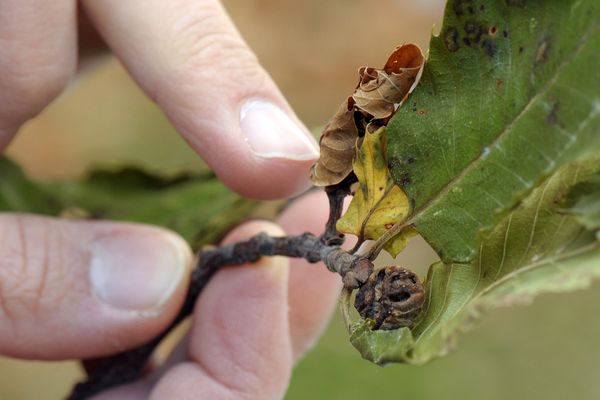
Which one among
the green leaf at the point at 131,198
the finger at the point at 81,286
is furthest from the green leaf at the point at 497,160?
the green leaf at the point at 131,198

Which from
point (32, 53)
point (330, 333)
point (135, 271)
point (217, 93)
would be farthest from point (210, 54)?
point (330, 333)

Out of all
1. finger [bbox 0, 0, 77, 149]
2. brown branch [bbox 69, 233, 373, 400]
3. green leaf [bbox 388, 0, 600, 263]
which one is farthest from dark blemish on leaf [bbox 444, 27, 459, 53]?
finger [bbox 0, 0, 77, 149]

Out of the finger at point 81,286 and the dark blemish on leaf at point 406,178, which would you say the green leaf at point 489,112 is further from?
the finger at point 81,286

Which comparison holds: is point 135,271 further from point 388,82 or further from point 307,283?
point 388,82

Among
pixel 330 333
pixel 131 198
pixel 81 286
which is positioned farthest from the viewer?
pixel 330 333

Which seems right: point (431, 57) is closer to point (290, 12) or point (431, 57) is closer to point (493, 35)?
point (493, 35)
